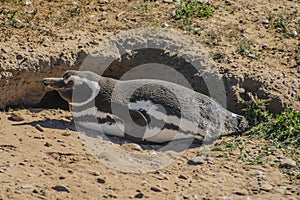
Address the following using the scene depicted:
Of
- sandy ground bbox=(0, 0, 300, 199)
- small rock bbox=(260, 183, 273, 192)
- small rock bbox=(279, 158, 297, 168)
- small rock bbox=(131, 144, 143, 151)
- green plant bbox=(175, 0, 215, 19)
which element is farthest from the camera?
green plant bbox=(175, 0, 215, 19)

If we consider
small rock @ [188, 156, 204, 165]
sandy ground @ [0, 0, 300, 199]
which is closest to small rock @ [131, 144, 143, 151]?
sandy ground @ [0, 0, 300, 199]

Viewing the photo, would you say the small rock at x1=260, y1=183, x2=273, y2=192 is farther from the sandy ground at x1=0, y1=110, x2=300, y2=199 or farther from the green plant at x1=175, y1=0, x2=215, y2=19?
the green plant at x1=175, y1=0, x2=215, y2=19

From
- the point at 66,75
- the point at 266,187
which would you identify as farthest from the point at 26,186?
the point at 266,187

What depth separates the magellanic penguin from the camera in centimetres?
593

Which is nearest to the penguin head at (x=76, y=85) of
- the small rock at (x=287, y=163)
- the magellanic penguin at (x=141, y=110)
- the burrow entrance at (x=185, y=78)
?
the magellanic penguin at (x=141, y=110)

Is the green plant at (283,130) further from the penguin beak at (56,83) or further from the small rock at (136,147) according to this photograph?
the penguin beak at (56,83)

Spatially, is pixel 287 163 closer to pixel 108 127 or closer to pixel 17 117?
pixel 108 127

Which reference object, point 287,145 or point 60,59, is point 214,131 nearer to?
point 287,145

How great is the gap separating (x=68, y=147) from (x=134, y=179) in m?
0.72

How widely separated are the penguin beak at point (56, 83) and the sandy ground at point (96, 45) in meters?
0.26

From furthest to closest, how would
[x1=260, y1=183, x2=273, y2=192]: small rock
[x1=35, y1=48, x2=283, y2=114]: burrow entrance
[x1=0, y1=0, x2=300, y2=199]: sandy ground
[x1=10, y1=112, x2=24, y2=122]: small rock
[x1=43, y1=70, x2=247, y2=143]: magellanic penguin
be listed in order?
[x1=35, y1=48, x2=283, y2=114]: burrow entrance, [x1=43, y1=70, x2=247, y2=143]: magellanic penguin, [x1=10, y1=112, x2=24, y2=122]: small rock, [x1=260, y1=183, x2=273, y2=192]: small rock, [x1=0, y1=0, x2=300, y2=199]: sandy ground

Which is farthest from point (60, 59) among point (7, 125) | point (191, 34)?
point (191, 34)

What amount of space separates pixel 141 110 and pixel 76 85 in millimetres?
637

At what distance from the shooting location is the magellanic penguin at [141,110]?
593cm
